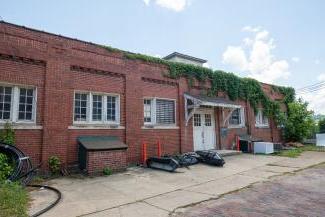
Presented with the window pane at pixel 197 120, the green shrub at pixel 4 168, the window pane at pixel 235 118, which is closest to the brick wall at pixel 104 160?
the green shrub at pixel 4 168

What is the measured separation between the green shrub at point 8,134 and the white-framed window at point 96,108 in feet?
7.85

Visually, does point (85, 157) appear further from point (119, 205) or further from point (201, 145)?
point (201, 145)

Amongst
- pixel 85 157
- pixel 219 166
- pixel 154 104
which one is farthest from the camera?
pixel 154 104

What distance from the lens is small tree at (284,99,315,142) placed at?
72.5 ft

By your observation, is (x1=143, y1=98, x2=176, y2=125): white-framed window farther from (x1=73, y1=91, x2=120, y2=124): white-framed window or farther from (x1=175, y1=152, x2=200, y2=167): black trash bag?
(x1=175, y1=152, x2=200, y2=167): black trash bag

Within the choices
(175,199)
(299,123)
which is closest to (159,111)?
(175,199)

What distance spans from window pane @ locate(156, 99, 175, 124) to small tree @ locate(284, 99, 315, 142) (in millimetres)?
12184

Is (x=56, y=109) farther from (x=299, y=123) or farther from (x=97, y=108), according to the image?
(x=299, y=123)

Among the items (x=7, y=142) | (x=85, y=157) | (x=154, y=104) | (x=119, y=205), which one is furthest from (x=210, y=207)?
(x=154, y=104)

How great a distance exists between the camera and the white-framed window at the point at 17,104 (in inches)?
379

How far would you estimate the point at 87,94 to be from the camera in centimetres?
1165

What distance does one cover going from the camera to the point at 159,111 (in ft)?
46.2

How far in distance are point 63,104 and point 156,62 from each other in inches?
216

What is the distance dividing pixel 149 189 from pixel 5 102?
6.12 metres
